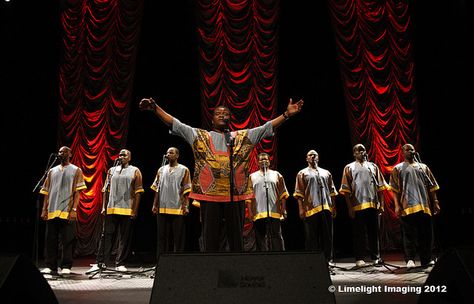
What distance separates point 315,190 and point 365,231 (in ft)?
3.37

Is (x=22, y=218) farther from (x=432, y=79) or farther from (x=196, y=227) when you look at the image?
(x=432, y=79)

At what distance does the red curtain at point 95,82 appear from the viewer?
9.82m

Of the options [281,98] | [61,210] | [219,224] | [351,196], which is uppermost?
[281,98]

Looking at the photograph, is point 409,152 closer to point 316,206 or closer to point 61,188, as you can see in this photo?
point 316,206

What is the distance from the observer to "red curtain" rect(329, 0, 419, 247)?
31.8ft

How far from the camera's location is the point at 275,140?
977cm

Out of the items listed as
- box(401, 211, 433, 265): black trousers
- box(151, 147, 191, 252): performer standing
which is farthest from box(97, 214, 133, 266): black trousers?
box(401, 211, 433, 265): black trousers

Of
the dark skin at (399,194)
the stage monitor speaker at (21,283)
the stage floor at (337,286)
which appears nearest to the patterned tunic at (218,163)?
the stage floor at (337,286)

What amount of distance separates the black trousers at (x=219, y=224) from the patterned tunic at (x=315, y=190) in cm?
361

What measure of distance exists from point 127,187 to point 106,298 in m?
3.08

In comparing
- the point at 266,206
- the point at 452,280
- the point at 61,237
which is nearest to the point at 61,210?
the point at 61,237

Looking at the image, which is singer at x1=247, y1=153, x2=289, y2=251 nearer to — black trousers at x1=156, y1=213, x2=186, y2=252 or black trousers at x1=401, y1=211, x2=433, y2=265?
black trousers at x1=156, y1=213, x2=186, y2=252

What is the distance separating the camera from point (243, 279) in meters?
2.52

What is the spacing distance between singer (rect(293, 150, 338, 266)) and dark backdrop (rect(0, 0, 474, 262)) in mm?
2364
